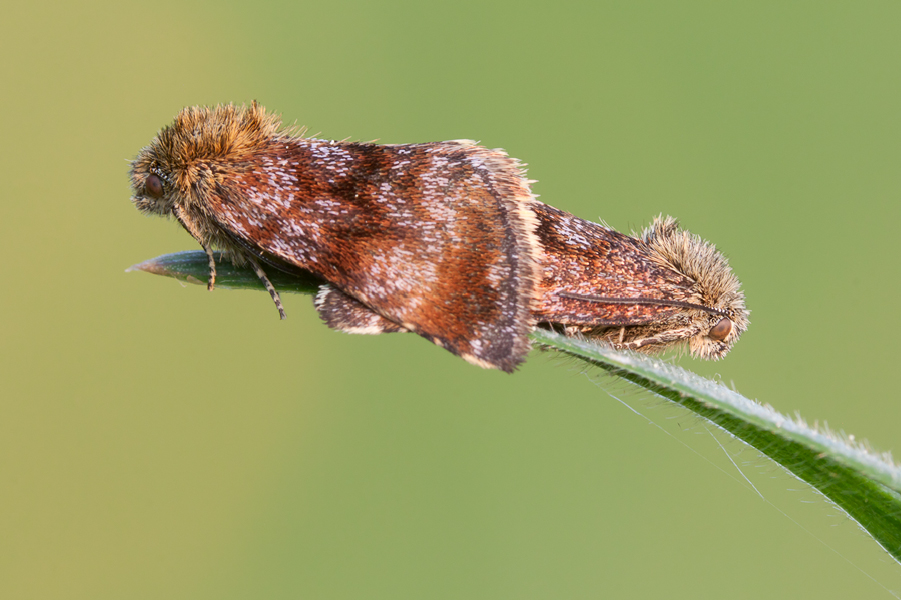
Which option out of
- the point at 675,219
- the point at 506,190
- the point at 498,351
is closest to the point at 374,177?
the point at 506,190

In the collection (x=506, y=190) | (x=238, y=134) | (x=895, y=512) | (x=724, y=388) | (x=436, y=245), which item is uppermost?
(x=506, y=190)

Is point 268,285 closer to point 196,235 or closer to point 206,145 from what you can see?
point 196,235

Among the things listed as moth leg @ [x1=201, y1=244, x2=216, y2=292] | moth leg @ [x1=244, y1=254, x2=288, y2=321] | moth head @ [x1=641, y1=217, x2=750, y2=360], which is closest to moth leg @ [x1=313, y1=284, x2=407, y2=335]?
moth leg @ [x1=244, y1=254, x2=288, y2=321]

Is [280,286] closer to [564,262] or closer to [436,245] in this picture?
[436,245]

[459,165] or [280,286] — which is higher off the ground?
[459,165]

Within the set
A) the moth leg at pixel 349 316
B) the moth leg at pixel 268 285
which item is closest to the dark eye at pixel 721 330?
the moth leg at pixel 349 316

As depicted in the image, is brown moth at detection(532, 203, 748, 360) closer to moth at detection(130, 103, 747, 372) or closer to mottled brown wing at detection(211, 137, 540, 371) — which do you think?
moth at detection(130, 103, 747, 372)
